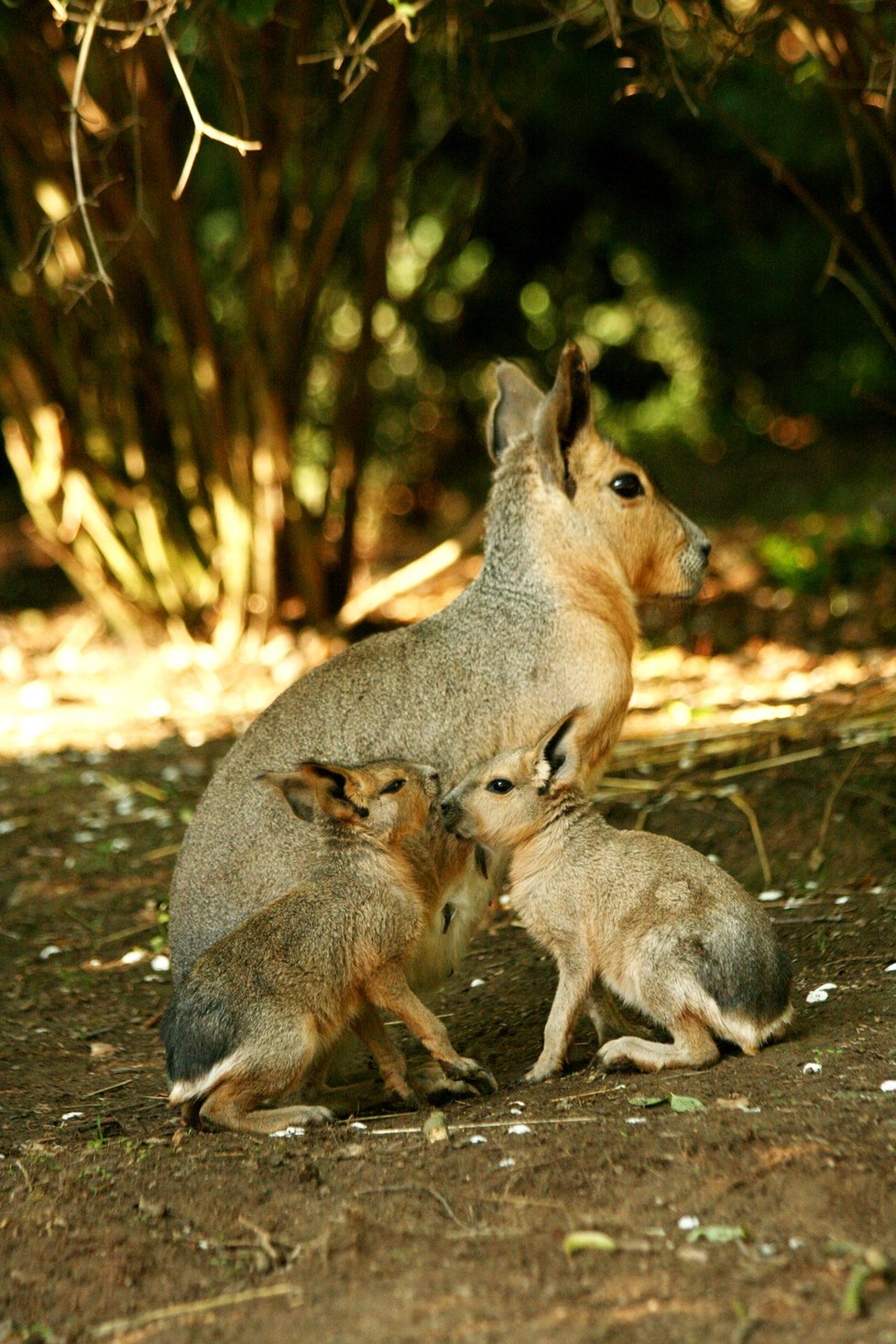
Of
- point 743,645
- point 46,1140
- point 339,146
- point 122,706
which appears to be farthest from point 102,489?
point 46,1140

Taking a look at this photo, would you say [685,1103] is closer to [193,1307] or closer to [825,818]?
[193,1307]

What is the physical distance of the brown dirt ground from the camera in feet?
9.29

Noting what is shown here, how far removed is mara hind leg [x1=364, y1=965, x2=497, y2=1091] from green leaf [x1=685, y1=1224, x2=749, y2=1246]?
1.36 metres

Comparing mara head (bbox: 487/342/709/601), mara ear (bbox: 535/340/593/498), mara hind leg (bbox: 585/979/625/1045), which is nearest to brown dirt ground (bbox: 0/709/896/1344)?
mara hind leg (bbox: 585/979/625/1045)

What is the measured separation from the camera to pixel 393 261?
13.6 meters

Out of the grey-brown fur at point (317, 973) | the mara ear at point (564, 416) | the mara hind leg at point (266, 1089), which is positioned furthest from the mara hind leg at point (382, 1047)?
the mara ear at point (564, 416)

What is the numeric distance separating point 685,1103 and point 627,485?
7.16ft

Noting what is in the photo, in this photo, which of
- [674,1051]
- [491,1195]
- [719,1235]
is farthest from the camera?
[674,1051]

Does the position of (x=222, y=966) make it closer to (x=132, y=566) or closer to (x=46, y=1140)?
(x=46, y=1140)

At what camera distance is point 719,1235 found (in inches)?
119

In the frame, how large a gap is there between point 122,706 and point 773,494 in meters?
5.85

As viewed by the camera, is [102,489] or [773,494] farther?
[773,494]

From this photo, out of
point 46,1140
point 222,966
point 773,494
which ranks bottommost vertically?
point 46,1140

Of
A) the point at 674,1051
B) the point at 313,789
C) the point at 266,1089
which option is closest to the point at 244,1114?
the point at 266,1089
